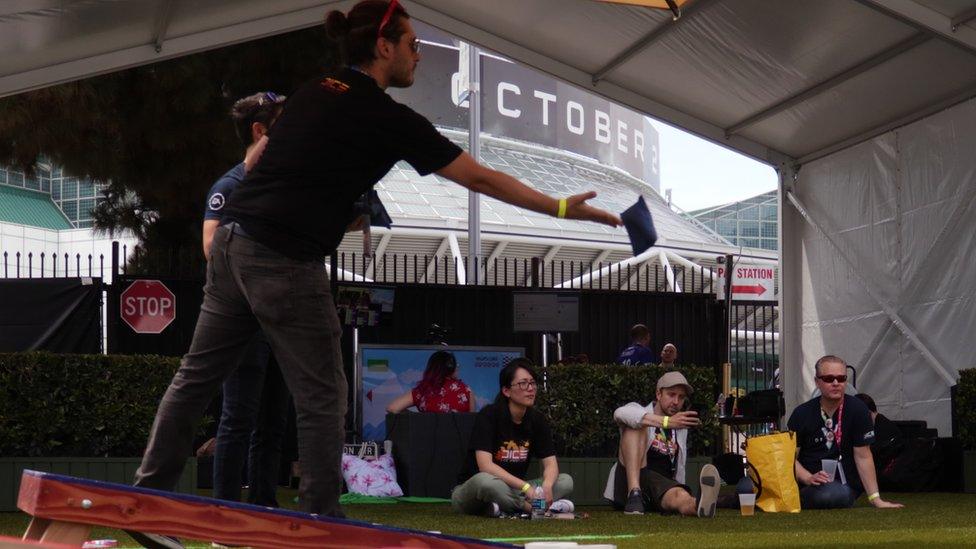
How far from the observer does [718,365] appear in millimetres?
15719

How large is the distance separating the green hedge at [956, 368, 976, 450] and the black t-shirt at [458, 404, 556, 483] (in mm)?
5167

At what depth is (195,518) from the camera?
3.54 metres

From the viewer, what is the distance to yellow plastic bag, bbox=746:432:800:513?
8984mm

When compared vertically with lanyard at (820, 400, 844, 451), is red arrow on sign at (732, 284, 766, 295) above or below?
above

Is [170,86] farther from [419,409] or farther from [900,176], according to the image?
[900,176]

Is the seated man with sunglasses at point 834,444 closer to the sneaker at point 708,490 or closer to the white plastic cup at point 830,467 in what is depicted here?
the white plastic cup at point 830,467

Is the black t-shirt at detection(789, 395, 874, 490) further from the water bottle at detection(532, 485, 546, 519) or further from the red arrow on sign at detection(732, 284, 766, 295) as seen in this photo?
the red arrow on sign at detection(732, 284, 766, 295)

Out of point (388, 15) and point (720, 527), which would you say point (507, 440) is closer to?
point (720, 527)

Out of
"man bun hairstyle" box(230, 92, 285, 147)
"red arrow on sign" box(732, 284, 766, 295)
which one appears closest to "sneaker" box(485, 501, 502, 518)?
"man bun hairstyle" box(230, 92, 285, 147)

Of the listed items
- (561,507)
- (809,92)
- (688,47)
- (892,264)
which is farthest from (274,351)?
(892,264)

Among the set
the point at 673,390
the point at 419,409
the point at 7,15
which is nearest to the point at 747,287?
the point at 419,409

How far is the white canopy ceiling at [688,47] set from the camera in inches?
469

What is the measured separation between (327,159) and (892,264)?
11985 millimetres

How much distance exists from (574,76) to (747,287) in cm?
419
